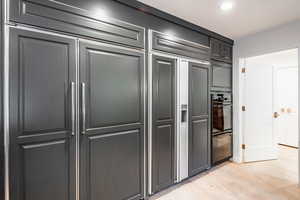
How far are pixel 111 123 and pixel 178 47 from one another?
1434 millimetres

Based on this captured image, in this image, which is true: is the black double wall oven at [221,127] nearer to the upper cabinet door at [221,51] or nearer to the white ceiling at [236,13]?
the upper cabinet door at [221,51]

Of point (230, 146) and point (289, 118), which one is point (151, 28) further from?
point (289, 118)

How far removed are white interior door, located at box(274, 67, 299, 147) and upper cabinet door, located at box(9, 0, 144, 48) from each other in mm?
4411

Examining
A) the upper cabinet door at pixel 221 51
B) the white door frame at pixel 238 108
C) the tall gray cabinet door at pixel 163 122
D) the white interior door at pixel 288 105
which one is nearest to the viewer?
the tall gray cabinet door at pixel 163 122

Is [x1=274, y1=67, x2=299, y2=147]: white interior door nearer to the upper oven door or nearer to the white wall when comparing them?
the white wall

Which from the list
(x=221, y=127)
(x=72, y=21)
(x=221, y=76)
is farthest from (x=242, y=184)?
(x=72, y=21)

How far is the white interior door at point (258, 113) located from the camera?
3.46m

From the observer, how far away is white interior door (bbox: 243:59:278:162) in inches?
136

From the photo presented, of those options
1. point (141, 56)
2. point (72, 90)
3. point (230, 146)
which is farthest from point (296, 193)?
point (72, 90)

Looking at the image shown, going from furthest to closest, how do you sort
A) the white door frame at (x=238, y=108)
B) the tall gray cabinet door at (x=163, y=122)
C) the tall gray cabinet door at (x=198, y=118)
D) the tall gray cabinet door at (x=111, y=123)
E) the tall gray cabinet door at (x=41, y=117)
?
the white door frame at (x=238, y=108) → the tall gray cabinet door at (x=198, y=118) → the tall gray cabinet door at (x=163, y=122) → the tall gray cabinet door at (x=111, y=123) → the tall gray cabinet door at (x=41, y=117)

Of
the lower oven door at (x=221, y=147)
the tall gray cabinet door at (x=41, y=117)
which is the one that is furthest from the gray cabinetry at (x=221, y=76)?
the tall gray cabinet door at (x=41, y=117)

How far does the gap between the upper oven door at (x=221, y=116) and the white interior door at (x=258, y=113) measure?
0.33 m

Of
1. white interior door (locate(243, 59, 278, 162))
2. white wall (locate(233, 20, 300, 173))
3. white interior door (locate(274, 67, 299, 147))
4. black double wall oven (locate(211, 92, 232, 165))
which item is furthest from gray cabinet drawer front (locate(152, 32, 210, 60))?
white interior door (locate(274, 67, 299, 147))

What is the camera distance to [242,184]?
8.54 ft
